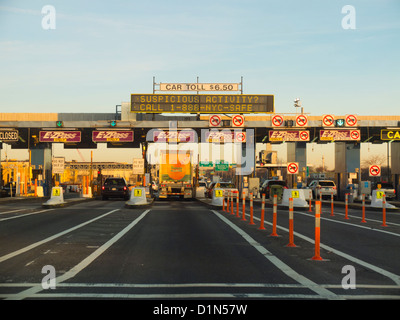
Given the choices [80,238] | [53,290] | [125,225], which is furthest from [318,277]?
[125,225]

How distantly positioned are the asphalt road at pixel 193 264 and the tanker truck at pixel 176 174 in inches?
1006

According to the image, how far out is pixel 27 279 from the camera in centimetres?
783

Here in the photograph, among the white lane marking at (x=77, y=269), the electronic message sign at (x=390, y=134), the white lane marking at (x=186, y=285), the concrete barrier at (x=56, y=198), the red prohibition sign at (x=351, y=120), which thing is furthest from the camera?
the electronic message sign at (x=390, y=134)

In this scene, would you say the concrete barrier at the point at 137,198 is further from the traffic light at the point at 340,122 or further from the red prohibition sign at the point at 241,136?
the traffic light at the point at 340,122

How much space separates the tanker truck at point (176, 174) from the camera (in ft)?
136

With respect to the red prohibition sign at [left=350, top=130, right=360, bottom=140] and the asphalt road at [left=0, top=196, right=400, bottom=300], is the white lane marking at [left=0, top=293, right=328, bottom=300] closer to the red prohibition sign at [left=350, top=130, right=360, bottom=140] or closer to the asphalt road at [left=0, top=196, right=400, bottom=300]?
the asphalt road at [left=0, top=196, right=400, bottom=300]

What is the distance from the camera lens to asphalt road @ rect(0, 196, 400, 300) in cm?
696

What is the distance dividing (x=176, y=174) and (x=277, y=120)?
30.8 feet

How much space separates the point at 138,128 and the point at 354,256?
35.1 m

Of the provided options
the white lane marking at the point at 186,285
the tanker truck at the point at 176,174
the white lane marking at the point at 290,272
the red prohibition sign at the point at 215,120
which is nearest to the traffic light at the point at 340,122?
the red prohibition sign at the point at 215,120

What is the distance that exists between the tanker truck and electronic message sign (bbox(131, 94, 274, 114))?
14.4 ft

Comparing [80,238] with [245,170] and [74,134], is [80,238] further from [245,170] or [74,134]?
[245,170]

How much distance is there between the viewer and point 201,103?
145 feet

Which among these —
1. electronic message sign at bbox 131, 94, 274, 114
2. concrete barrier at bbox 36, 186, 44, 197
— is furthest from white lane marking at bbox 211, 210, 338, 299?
concrete barrier at bbox 36, 186, 44, 197
